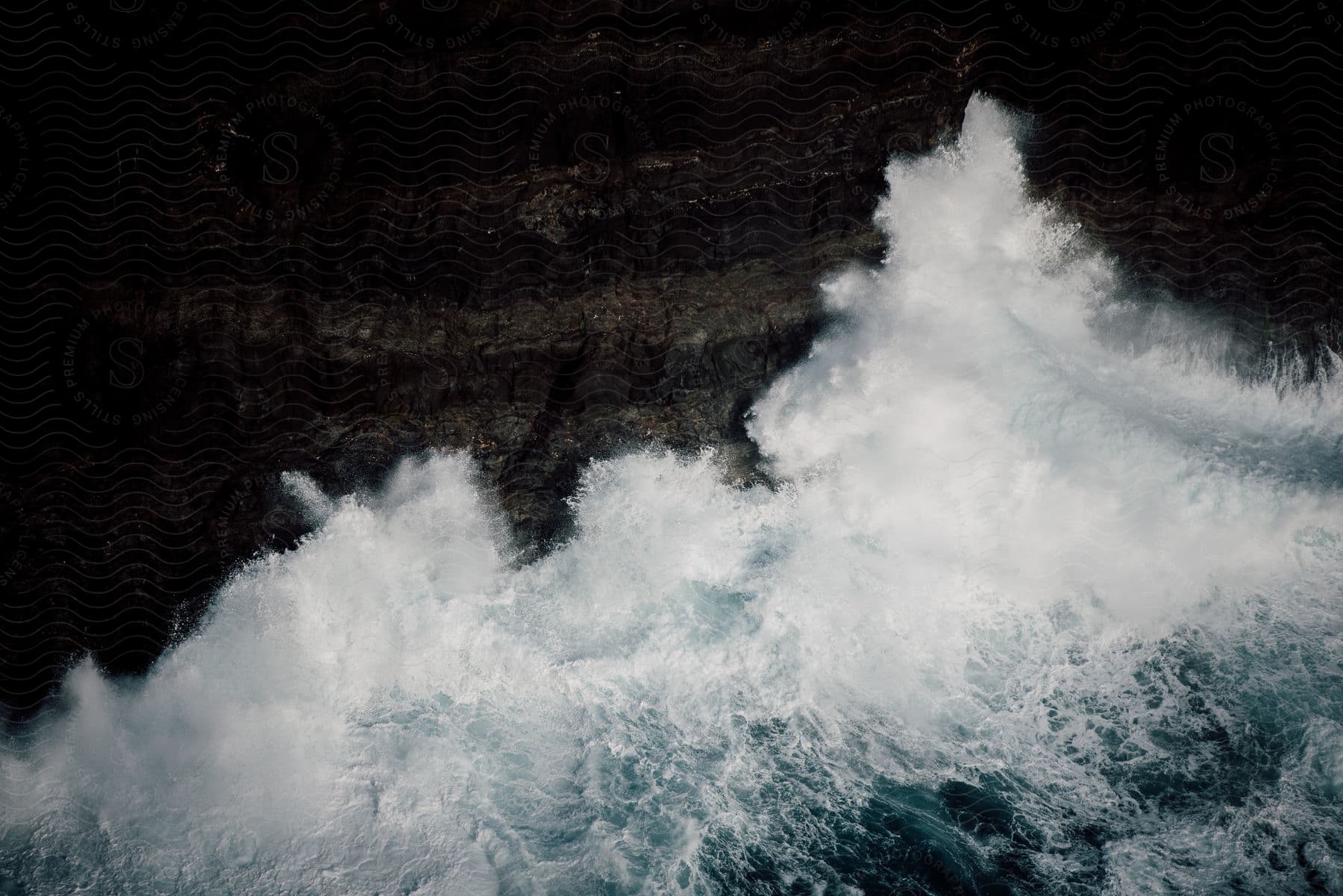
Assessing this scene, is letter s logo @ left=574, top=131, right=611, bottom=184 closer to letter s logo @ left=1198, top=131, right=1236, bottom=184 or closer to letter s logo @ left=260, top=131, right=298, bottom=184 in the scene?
letter s logo @ left=260, top=131, right=298, bottom=184

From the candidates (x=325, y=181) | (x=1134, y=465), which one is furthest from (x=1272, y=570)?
(x=325, y=181)

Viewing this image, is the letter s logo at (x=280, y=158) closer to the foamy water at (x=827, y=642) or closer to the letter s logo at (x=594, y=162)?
the letter s logo at (x=594, y=162)

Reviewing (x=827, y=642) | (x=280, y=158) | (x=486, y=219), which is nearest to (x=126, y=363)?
(x=280, y=158)

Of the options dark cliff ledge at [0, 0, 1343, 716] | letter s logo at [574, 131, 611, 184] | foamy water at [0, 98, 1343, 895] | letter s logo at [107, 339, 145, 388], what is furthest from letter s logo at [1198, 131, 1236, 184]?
letter s logo at [107, 339, 145, 388]

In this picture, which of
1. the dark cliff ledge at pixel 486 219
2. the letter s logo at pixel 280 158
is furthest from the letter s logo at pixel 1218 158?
the letter s logo at pixel 280 158

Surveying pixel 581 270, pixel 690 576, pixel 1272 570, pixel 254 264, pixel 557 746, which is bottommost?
pixel 557 746

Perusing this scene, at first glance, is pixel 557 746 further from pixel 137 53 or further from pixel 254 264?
pixel 137 53
